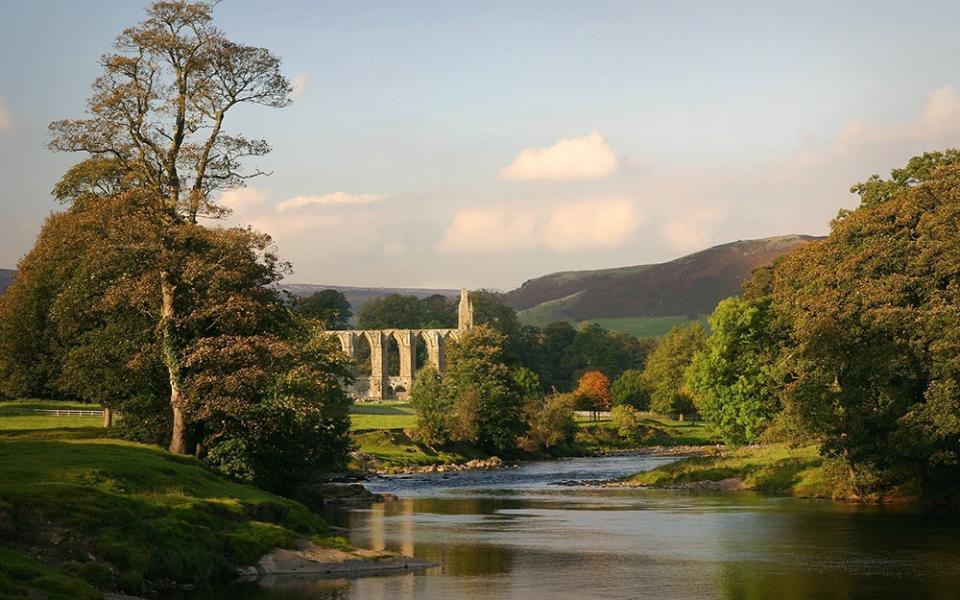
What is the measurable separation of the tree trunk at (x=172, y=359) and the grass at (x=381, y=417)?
35.0m

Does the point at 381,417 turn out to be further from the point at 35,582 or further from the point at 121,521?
the point at 35,582

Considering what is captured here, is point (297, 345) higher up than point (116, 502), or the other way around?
point (297, 345)

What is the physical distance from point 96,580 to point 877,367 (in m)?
34.6

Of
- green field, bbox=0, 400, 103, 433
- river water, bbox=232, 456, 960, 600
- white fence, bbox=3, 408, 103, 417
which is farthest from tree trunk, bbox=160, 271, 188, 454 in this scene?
white fence, bbox=3, 408, 103, 417

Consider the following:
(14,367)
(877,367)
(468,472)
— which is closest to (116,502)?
(877,367)

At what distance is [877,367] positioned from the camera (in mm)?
51500

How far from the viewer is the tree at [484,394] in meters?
92.2

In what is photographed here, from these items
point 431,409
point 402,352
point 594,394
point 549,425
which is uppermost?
point 402,352

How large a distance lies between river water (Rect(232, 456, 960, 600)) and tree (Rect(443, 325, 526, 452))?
28863 millimetres

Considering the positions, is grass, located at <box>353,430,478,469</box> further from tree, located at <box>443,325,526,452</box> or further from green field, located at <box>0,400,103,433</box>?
green field, located at <box>0,400,103,433</box>

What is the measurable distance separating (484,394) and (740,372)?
26981mm

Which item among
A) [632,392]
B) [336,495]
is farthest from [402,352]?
[336,495]

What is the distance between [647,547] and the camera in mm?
40750

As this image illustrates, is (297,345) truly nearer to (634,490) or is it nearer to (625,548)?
(625,548)
